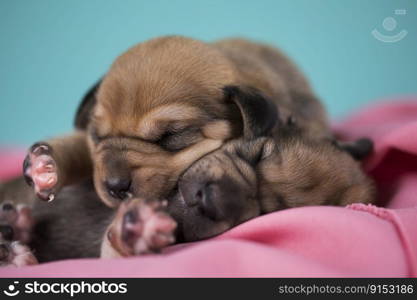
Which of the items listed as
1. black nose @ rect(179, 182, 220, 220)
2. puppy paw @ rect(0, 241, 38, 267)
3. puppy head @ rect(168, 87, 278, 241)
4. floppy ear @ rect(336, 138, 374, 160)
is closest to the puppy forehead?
puppy head @ rect(168, 87, 278, 241)

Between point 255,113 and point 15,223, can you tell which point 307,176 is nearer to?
point 255,113

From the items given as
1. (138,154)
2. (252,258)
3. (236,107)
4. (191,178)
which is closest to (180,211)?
(191,178)

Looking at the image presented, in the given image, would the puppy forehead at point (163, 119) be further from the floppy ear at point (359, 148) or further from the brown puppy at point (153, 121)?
the floppy ear at point (359, 148)

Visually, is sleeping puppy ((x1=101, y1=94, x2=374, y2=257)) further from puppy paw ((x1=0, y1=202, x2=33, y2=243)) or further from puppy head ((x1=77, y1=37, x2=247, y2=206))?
puppy paw ((x1=0, y1=202, x2=33, y2=243))

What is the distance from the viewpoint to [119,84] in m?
2.04

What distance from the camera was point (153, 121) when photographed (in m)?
1.97

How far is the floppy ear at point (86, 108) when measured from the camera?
2.41 meters

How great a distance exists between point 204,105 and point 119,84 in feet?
1.08

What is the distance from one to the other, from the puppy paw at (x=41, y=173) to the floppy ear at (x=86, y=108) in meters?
0.45

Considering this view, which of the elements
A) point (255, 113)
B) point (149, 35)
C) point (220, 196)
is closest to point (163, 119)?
point (255, 113)

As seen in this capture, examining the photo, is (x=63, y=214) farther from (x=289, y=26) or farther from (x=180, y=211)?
(x=289, y=26)

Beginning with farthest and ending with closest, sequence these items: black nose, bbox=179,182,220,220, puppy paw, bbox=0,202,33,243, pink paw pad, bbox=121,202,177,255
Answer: puppy paw, bbox=0,202,33,243
black nose, bbox=179,182,220,220
pink paw pad, bbox=121,202,177,255

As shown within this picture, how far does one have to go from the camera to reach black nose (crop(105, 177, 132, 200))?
5.97 feet

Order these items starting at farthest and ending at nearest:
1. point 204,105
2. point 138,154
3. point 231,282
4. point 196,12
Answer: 1. point 196,12
2. point 204,105
3. point 138,154
4. point 231,282
